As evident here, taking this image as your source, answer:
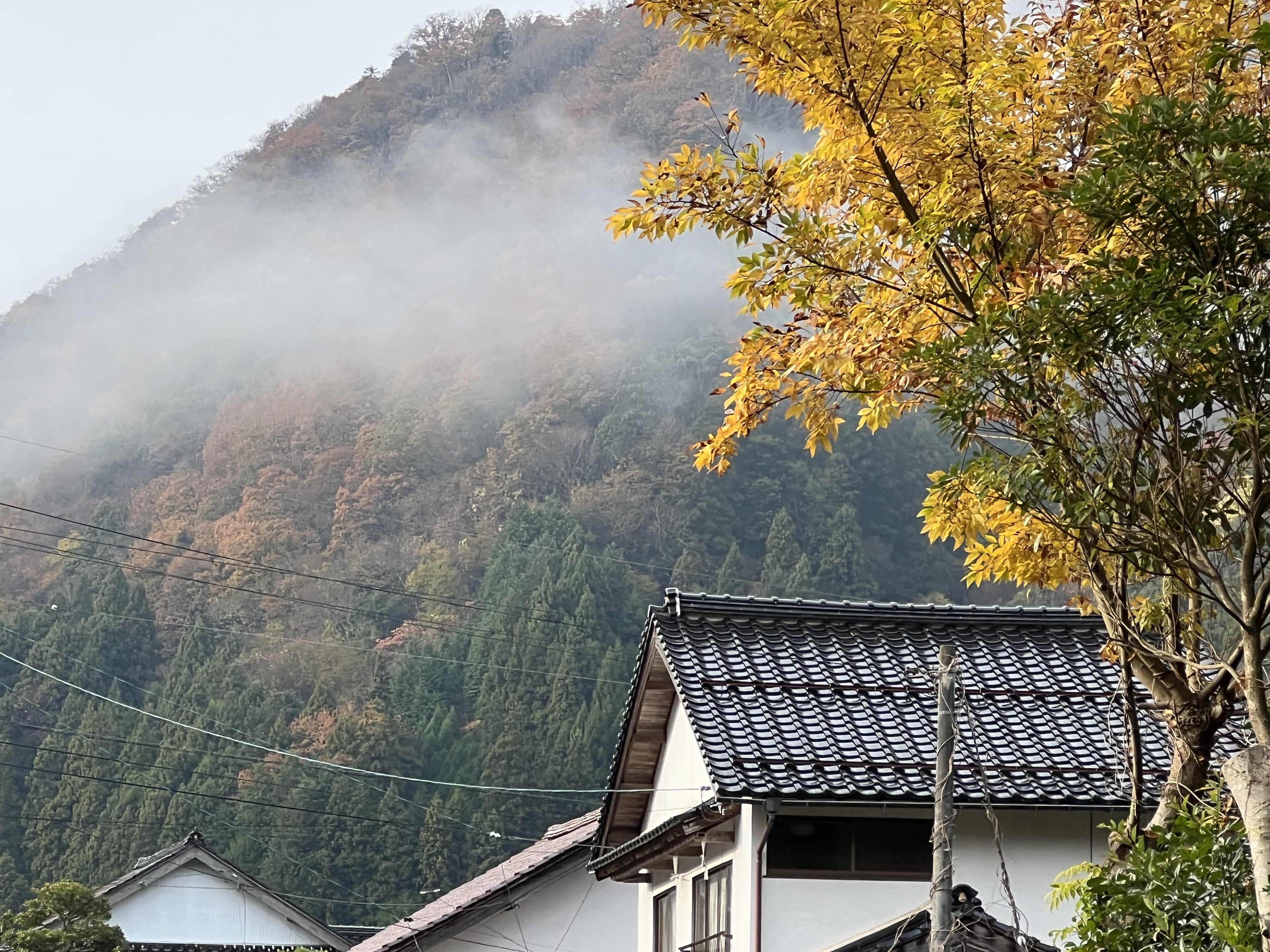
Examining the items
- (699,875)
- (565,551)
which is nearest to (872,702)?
(699,875)

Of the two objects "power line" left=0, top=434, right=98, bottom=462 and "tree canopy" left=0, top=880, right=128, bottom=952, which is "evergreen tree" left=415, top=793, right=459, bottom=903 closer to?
"tree canopy" left=0, top=880, right=128, bottom=952

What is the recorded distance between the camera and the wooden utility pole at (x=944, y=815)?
25.0 ft

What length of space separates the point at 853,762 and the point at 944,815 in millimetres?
4877

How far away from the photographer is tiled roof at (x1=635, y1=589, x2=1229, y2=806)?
12.4 metres

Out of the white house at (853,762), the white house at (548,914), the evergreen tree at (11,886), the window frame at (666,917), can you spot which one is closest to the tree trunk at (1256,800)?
the white house at (853,762)

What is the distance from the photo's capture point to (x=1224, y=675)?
6.11 m

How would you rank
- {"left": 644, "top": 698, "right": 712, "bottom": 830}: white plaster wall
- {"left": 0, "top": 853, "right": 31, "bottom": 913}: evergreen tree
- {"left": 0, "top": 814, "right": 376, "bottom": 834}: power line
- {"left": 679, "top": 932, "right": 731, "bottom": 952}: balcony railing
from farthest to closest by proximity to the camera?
{"left": 0, "top": 814, "right": 376, "bottom": 834}: power line → {"left": 0, "top": 853, "right": 31, "bottom": 913}: evergreen tree → {"left": 644, "top": 698, "right": 712, "bottom": 830}: white plaster wall → {"left": 679, "top": 932, "right": 731, "bottom": 952}: balcony railing

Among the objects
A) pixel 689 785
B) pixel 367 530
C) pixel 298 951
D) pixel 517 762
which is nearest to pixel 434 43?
pixel 367 530

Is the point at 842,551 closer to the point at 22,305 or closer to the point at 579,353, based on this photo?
the point at 579,353

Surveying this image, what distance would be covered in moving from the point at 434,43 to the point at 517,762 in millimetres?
98194

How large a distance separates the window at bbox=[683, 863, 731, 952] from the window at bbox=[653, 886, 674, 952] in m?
1.25

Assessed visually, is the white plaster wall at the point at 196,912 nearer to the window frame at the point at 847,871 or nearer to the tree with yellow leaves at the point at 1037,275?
the window frame at the point at 847,871

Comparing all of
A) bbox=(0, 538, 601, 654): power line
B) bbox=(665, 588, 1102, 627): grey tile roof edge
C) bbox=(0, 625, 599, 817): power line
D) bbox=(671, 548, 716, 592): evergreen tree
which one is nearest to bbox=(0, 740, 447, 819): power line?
bbox=(0, 625, 599, 817): power line

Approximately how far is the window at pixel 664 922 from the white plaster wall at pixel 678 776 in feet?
2.62
